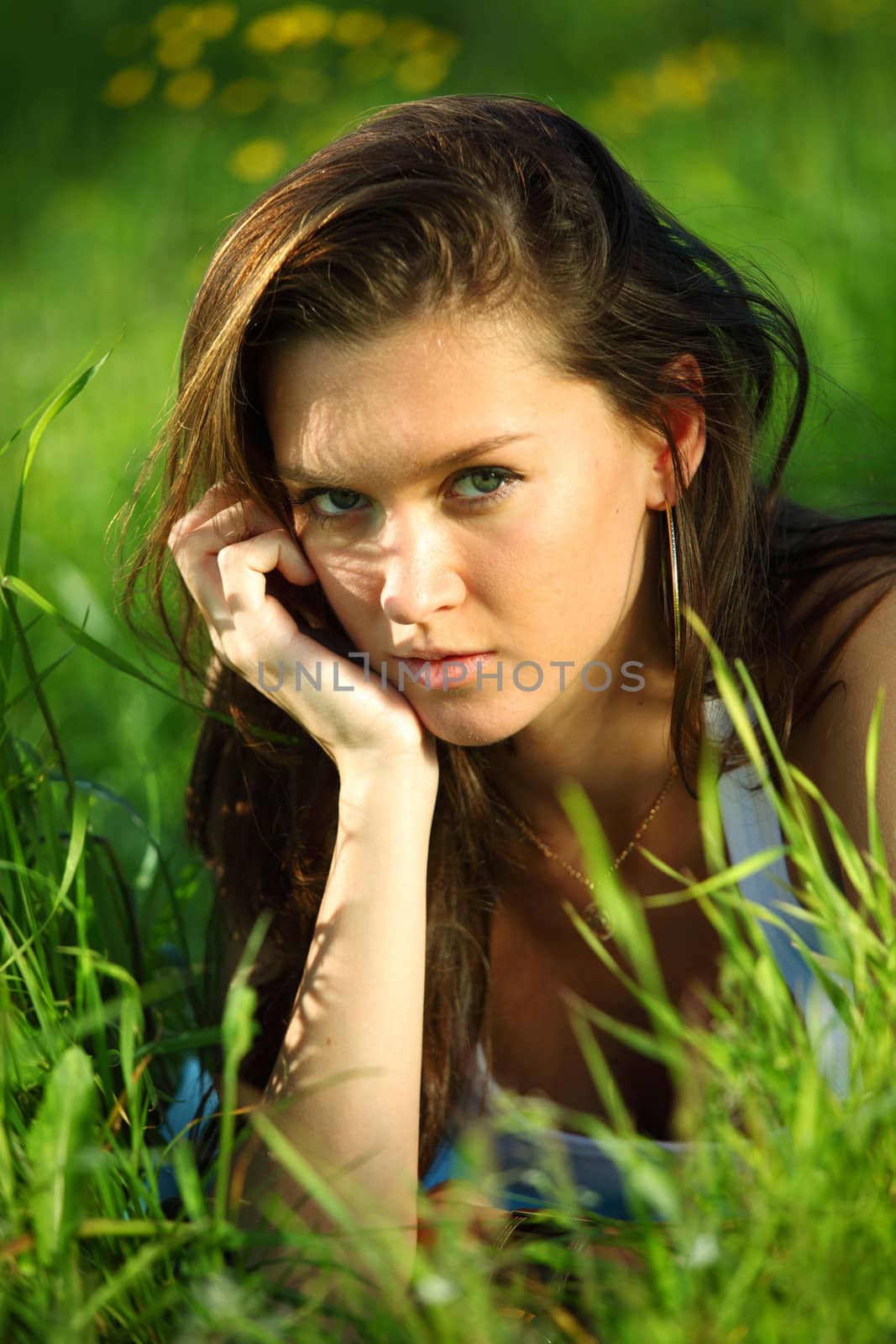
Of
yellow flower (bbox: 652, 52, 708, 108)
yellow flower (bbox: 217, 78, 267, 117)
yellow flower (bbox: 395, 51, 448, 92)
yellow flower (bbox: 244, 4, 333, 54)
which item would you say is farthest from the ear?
yellow flower (bbox: 244, 4, 333, 54)

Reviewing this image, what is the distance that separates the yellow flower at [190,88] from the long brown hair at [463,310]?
4.54 m

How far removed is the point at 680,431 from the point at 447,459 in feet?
1.34

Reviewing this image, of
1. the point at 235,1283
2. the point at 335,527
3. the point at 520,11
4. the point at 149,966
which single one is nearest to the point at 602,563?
the point at 335,527

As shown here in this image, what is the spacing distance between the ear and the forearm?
55cm

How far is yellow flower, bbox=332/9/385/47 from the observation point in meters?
6.18

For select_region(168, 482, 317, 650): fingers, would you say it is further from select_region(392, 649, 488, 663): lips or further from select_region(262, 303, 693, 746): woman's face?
select_region(392, 649, 488, 663): lips

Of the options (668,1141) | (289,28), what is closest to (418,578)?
(668,1141)

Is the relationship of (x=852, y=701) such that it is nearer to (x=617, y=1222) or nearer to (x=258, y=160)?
(x=617, y=1222)

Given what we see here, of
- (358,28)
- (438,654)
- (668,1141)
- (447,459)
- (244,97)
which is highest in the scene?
(358,28)

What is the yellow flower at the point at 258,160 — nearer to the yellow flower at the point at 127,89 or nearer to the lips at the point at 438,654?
the yellow flower at the point at 127,89

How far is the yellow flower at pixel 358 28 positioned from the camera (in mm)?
6176

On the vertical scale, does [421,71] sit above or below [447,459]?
above

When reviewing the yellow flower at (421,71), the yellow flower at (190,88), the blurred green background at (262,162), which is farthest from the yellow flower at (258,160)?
the yellow flower at (421,71)

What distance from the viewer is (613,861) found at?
7.02 feet
